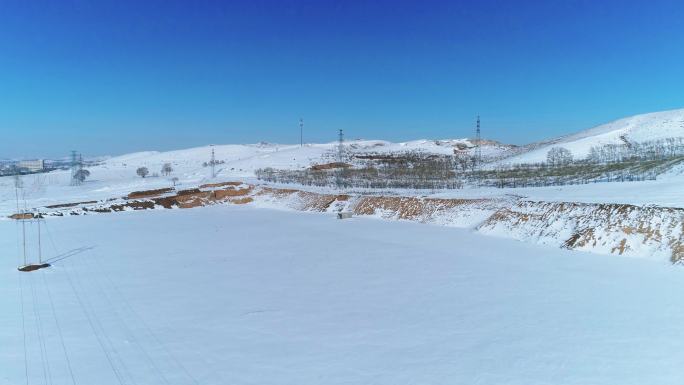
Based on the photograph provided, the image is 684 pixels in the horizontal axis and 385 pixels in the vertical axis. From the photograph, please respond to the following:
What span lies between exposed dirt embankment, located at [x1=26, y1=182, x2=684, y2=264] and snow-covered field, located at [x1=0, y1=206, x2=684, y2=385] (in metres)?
1.31

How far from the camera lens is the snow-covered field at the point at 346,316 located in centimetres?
823

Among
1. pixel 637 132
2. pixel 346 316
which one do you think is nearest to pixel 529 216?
pixel 346 316

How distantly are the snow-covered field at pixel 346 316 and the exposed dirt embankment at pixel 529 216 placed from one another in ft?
4.29

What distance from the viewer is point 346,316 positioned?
11.2m

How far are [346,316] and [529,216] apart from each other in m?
15.5

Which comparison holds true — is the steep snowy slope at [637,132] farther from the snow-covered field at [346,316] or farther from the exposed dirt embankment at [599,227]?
the snow-covered field at [346,316]

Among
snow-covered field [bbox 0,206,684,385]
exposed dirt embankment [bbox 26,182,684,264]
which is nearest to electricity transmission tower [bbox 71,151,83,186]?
exposed dirt embankment [bbox 26,182,684,264]

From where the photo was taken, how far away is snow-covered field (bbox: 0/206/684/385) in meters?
8.23

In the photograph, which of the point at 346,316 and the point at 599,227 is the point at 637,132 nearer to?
the point at 599,227

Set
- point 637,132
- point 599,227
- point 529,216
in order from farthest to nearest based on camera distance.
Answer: point 637,132
point 529,216
point 599,227

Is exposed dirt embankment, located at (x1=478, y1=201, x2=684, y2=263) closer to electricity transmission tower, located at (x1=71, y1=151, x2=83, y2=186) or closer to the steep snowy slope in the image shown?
the steep snowy slope

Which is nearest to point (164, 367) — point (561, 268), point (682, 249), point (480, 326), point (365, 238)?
point (480, 326)

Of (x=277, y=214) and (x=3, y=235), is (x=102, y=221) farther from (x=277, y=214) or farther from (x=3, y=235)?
(x=277, y=214)

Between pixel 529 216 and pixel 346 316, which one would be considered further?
pixel 529 216
